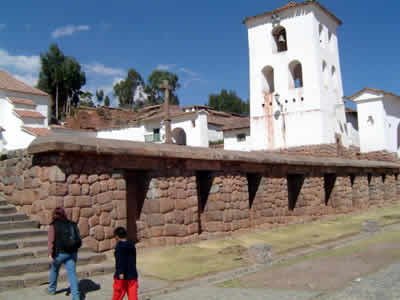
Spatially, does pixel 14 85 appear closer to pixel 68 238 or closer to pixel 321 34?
pixel 321 34

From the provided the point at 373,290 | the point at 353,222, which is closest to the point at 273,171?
the point at 353,222

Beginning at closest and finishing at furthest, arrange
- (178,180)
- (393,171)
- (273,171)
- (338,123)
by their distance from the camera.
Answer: (178,180)
(273,171)
(393,171)
(338,123)

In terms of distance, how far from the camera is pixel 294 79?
26.2 metres

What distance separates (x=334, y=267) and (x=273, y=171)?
5.34 m

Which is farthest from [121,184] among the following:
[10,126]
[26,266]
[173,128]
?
[173,128]

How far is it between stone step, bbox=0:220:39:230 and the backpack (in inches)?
91.2

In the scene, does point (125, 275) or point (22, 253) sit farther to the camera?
point (22, 253)

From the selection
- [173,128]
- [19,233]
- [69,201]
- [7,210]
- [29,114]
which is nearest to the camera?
[19,233]

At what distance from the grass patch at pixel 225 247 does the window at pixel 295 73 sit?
14.0 metres

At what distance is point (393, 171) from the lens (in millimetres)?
21062

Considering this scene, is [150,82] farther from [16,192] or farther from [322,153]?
[16,192]

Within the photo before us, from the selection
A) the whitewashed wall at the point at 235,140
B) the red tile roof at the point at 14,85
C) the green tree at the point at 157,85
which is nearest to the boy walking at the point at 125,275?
the red tile roof at the point at 14,85

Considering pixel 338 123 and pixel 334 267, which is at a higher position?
pixel 338 123

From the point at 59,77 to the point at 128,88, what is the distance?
16.5m
